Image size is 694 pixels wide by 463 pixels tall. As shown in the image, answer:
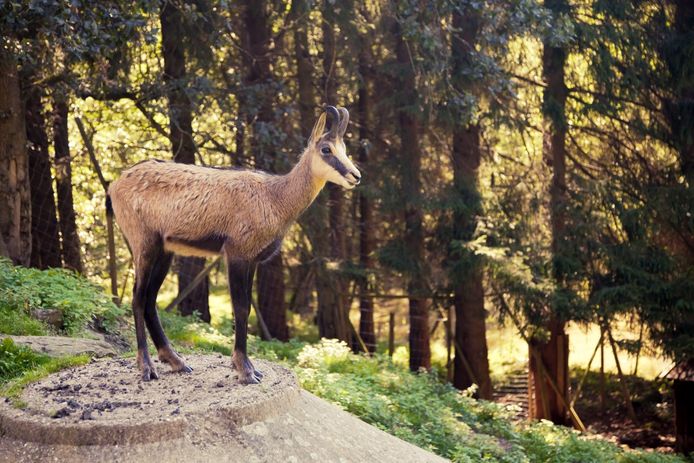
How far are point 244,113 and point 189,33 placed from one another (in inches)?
58.8

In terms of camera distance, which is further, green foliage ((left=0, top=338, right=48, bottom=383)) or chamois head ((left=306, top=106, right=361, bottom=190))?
green foliage ((left=0, top=338, right=48, bottom=383))

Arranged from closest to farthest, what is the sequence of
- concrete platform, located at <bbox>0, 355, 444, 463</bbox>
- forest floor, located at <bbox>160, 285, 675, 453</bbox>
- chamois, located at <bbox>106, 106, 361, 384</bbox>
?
concrete platform, located at <bbox>0, 355, 444, 463</bbox>, chamois, located at <bbox>106, 106, 361, 384</bbox>, forest floor, located at <bbox>160, 285, 675, 453</bbox>

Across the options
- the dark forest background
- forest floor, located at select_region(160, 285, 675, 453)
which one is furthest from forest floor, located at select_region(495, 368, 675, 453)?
the dark forest background

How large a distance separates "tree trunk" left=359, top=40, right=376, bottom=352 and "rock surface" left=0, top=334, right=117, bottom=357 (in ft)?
26.0

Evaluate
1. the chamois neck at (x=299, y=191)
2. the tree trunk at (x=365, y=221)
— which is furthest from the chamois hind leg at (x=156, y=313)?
the tree trunk at (x=365, y=221)

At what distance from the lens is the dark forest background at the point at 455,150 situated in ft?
41.4

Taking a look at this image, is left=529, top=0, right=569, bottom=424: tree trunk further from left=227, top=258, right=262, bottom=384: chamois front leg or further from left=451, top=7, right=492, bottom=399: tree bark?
left=227, top=258, right=262, bottom=384: chamois front leg

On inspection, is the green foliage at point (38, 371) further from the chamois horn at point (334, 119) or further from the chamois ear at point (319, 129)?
the chamois horn at point (334, 119)

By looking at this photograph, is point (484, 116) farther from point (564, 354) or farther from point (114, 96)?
point (114, 96)

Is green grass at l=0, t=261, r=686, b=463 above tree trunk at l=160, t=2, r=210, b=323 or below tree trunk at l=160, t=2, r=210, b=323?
below

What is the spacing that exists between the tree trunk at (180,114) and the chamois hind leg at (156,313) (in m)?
5.65

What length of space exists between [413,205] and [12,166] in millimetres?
6860

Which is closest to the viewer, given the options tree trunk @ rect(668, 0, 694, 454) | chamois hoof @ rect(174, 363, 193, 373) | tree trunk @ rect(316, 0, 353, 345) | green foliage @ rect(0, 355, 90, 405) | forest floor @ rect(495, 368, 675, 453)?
green foliage @ rect(0, 355, 90, 405)

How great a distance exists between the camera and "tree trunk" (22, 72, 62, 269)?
12.8m
